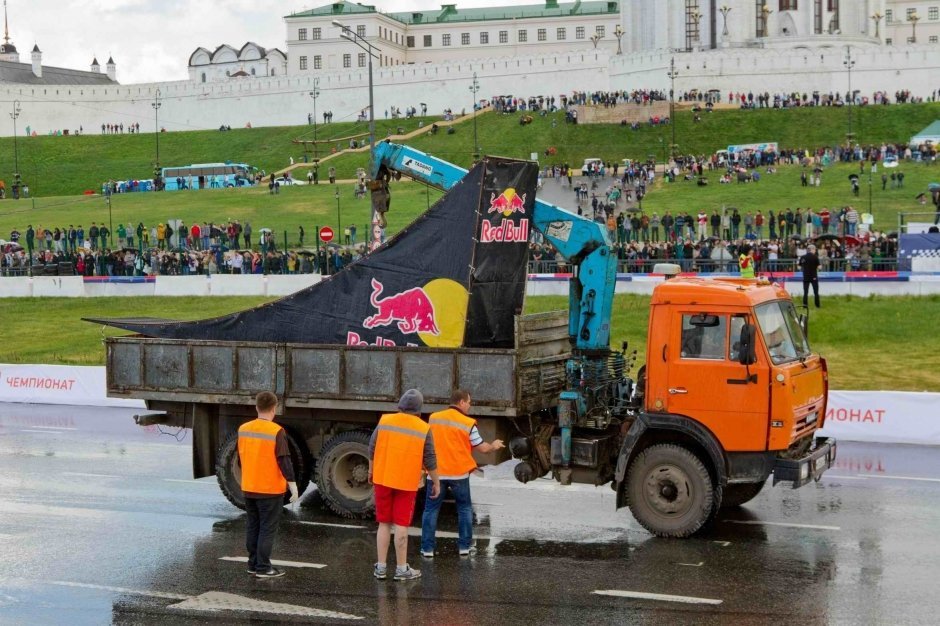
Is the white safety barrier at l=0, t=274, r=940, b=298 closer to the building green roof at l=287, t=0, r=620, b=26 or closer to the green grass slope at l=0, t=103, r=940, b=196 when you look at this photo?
the green grass slope at l=0, t=103, r=940, b=196

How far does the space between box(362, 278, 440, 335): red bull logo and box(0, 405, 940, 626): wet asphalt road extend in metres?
2.25

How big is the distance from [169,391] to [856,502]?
8.35 meters

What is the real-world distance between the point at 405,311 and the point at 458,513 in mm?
2803

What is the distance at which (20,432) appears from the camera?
21.6 metres

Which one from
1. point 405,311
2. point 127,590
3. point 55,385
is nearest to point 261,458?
point 127,590

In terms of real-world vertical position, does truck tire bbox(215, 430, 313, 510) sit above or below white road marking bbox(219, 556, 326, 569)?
above

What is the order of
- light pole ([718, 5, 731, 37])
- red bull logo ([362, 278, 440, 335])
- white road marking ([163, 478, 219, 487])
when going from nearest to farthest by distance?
red bull logo ([362, 278, 440, 335]) → white road marking ([163, 478, 219, 487]) → light pole ([718, 5, 731, 37])

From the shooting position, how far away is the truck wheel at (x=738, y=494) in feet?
46.4

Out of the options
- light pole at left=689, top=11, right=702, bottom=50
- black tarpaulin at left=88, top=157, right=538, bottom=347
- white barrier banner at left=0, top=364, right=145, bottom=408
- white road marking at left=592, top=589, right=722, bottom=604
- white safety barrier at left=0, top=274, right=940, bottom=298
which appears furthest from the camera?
light pole at left=689, top=11, right=702, bottom=50

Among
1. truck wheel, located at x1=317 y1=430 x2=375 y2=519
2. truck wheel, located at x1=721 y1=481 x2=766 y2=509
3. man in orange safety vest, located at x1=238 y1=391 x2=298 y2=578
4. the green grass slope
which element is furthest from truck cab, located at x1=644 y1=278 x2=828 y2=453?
the green grass slope

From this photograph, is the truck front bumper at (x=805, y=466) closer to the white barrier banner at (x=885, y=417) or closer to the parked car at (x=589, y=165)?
the white barrier banner at (x=885, y=417)

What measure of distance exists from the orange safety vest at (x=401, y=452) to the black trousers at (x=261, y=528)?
1.07m

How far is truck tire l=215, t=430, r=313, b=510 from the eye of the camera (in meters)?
14.6

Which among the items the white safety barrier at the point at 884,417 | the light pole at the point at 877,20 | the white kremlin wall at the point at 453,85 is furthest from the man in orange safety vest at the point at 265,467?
the light pole at the point at 877,20
